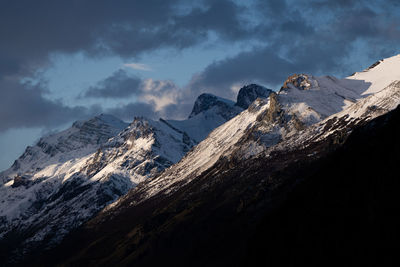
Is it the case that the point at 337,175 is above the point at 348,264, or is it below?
above

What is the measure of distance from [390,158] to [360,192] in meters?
9.64

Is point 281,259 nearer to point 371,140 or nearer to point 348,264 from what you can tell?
point 348,264

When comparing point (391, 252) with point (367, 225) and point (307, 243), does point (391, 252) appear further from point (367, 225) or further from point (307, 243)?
point (307, 243)

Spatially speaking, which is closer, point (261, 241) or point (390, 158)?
point (390, 158)

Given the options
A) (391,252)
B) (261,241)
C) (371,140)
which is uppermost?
(371,140)

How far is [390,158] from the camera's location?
12400 cm

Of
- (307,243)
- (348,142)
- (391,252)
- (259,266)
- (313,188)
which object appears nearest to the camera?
(391,252)

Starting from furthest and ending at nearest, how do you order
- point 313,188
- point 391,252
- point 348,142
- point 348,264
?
point 348,142 < point 313,188 < point 348,264 < point 391,252

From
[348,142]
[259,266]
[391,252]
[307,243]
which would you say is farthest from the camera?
[348,142]

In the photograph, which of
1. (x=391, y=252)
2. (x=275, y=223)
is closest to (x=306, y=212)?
(x=275, y=223)

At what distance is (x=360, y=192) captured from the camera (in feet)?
404

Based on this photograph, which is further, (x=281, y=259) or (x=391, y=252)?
(x=281, y=259)

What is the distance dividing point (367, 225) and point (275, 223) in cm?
3264

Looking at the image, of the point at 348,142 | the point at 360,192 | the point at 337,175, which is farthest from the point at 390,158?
the point at 348,142
